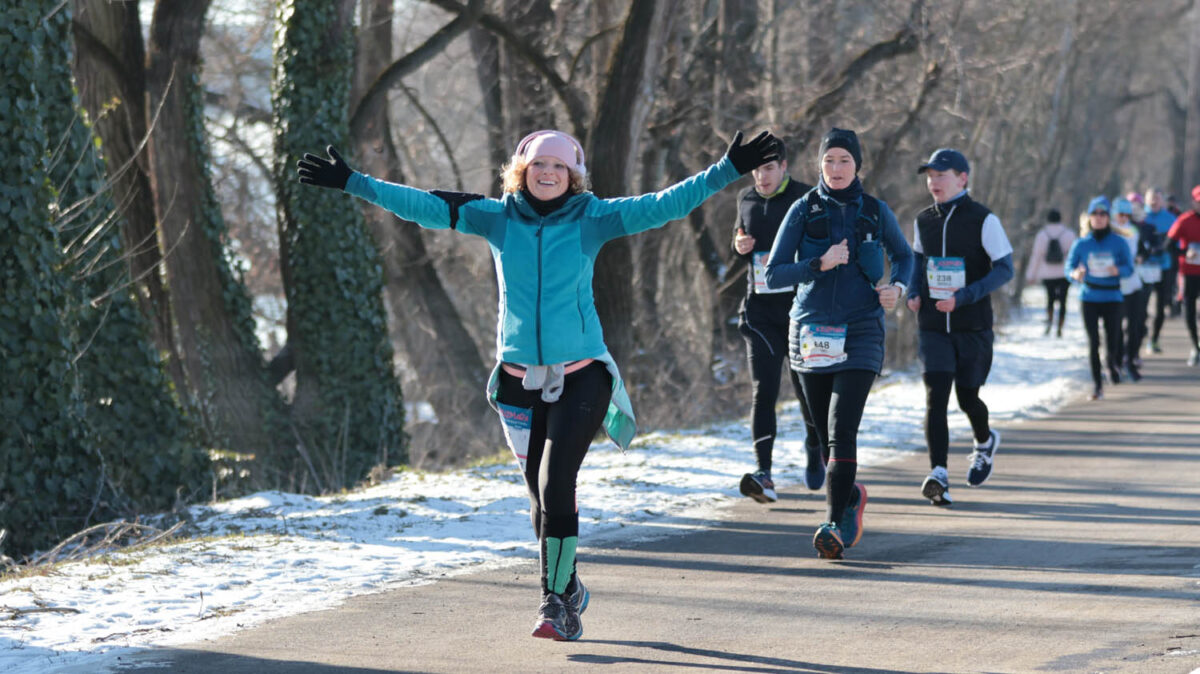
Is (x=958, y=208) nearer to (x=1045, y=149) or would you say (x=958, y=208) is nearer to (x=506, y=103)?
(x=506, y=103)

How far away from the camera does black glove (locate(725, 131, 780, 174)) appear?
558 centimetres

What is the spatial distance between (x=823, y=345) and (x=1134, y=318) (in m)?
11.1

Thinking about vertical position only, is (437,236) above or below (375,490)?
above

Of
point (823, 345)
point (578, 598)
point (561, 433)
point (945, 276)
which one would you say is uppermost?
point (945, 276)

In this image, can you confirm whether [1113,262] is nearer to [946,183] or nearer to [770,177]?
[946,183]

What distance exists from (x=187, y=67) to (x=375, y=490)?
20.0ft

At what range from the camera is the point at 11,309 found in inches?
361

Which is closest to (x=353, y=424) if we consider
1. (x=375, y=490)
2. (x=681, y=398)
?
(x=375, y=490)

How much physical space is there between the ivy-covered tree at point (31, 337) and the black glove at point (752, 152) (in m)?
5.41

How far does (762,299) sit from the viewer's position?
8.88 metres

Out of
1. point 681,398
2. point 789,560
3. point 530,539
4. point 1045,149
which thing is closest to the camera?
point 789,560

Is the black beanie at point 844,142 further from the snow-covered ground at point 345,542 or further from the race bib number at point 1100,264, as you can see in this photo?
the race bib number at point 1100,264

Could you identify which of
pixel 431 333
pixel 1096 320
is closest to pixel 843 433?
pixel 1096 320

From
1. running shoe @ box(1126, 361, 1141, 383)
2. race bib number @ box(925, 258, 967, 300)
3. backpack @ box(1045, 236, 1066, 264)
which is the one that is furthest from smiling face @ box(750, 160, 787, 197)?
backpack @ box(1045, 236, 1066, 264)
